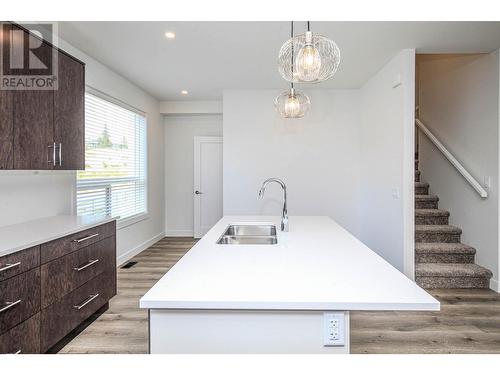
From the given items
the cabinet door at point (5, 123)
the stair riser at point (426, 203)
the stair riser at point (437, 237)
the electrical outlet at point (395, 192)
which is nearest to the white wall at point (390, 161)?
the electrical outlet at point (395, 192)

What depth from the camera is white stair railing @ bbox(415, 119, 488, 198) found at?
3.28m

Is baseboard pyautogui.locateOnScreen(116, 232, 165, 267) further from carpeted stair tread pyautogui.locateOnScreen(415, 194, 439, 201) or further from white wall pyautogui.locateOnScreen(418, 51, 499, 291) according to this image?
white wall pyautogui.locateOnScreen(418, 51, 499, 291)

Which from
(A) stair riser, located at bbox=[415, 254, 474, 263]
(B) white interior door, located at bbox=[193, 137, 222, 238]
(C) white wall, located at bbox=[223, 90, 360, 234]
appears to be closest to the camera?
(A) stair riser, located at bbox=[415, 254, 474, 263]

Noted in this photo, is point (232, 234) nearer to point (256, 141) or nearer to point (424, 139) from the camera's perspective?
point (256, 141)

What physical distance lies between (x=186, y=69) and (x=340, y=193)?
118 inches

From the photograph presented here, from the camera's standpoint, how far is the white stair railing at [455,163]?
3281 millimetres

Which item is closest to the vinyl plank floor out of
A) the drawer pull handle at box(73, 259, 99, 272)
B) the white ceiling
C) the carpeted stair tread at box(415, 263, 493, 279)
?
the carpeted stair tread at box(415, 263, 493, 279)

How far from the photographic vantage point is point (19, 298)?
5.56 feet

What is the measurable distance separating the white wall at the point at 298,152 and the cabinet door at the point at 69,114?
240 cm

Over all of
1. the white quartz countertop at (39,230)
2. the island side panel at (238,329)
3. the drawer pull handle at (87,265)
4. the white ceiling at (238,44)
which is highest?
the white ceiling at (238,44)

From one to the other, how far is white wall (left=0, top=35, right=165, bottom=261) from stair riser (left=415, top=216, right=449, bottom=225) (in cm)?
419

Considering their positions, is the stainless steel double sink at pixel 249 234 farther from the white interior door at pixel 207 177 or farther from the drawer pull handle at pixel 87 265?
the white interior door at pixel 207 177

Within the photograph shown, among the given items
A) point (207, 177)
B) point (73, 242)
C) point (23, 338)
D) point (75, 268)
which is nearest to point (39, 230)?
point (73, 242)
